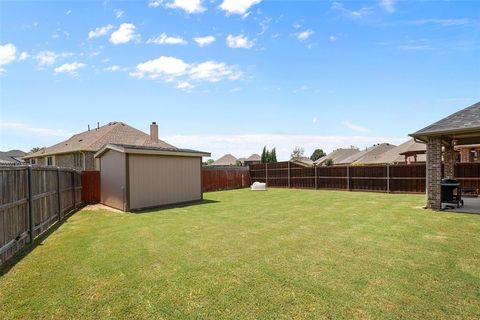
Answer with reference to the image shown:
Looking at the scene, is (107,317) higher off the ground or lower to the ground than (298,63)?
lower

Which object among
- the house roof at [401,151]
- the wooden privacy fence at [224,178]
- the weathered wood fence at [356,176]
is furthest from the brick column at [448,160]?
the house roof at [401,151]

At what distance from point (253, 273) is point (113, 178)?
33.3 ft

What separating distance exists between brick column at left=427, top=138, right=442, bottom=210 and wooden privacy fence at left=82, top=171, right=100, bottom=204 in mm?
14019

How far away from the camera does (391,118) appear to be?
20.8 metres

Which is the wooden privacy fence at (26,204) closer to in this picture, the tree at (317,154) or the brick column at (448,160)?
the brick column at (448,160)

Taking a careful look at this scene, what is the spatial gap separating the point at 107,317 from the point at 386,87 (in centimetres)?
1555

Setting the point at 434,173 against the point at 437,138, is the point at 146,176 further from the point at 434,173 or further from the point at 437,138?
the point at 437,138

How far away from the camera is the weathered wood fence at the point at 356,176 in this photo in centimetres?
1517

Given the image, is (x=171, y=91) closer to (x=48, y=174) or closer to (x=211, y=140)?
(x=48, y=174)

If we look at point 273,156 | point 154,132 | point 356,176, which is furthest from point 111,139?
point 273,156

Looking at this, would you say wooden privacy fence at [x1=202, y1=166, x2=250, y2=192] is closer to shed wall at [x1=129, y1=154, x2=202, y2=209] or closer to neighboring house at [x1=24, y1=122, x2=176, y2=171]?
neighboring house at [x1=24, y1=122, x2=176, y2=171]

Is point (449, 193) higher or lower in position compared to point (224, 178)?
higher

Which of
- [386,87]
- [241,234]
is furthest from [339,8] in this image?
[241,234]

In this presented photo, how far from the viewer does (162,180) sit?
1302 cm
